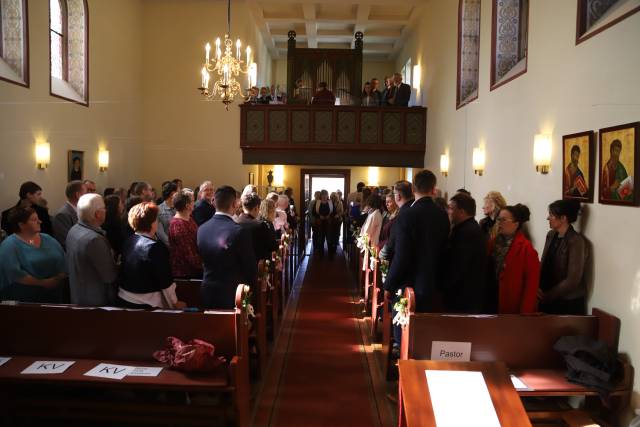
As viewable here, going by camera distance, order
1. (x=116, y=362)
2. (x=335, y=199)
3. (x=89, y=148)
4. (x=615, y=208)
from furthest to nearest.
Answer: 1. (x=335, y=199)
2. (x=89, y=148)
3. (x=615, y=208)
4. (x=116, y=362)

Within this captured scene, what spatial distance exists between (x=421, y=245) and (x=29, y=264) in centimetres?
335

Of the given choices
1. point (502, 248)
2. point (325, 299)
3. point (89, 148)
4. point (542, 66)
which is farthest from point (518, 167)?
point (89, 148)

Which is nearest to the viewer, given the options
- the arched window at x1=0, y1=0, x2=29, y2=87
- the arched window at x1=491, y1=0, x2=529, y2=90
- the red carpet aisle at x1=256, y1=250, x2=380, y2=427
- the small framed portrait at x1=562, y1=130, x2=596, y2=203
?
the red carpet aisle at x1=256, y1=250, x2=380, y2=427

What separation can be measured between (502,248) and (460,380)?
2.22m

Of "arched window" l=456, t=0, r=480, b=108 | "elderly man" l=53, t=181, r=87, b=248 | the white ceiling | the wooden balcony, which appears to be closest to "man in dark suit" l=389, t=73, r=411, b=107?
the wooden balcony

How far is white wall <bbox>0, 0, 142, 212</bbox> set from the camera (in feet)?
27.4

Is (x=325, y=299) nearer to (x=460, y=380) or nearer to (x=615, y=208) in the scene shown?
(x=615, y=208)

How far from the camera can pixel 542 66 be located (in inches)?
247

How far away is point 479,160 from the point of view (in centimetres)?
A: 862

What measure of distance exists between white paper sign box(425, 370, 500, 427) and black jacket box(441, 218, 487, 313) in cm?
169

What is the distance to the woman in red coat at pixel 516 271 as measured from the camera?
14.9 feet

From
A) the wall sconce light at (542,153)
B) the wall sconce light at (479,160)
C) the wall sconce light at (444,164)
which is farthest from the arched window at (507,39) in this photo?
the wall sconce light at (444,164)

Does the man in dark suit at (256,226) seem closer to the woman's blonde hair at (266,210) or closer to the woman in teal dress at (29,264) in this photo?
the woman's blonde hair at (266,210)

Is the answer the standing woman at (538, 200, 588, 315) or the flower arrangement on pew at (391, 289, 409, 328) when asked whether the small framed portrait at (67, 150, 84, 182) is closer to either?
the flower arrangement on pew at (391, 289, 409, 328)
